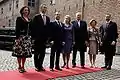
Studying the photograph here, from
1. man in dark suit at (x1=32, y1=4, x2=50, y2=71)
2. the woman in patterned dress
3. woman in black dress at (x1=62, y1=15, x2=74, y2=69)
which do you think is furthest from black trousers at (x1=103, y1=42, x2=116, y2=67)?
man in dark suit at (x1=32, y1=4, x2=50, y2=71)

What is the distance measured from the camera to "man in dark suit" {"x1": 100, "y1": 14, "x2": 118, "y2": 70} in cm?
918

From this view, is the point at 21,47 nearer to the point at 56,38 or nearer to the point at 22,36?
the point at 22,36

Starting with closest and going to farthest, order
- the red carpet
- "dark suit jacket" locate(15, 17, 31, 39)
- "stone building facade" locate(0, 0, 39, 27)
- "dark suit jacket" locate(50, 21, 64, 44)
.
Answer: the red carpet < "dark suit jacket" locate(15, 17, 31, 39) < "dark suit jacket" locate(50, 21, 64, 44) < "stone building facade" locate(0, 0, 39, 27)

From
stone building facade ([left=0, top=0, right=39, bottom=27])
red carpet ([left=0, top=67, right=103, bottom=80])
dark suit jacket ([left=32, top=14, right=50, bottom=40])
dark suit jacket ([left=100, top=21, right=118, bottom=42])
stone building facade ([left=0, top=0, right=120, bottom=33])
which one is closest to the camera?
red carpet ([left=0, top=67, right=103, bottom=80])

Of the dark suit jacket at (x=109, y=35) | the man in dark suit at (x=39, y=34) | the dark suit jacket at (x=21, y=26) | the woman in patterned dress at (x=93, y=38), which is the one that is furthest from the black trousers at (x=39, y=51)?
the dark suit jacket at (x=109, y=35)

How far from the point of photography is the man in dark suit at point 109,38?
9.18m

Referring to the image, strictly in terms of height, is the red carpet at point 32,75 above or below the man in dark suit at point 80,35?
below

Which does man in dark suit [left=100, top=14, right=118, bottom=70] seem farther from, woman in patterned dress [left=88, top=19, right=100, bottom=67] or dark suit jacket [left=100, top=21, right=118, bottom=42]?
woman in patterned dress [left=88, top=19, right=100, bottom=67]

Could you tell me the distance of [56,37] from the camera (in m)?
8.40

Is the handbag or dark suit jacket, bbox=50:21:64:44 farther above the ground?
dark suit jacket, bbox=50:21:64:44

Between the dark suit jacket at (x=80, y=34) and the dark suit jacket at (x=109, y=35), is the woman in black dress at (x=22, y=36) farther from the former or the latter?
the dark suit jacket at (x=109, y=35)

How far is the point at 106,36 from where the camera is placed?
30.2 feet

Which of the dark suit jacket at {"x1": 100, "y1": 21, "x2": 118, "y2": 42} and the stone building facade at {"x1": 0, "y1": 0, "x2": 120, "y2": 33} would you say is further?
the stone building facade at {"x1": 0, "y1": 0, "x2": 120, "y2": 33}

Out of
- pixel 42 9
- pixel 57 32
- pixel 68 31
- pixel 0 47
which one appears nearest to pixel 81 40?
pixel 68 31
